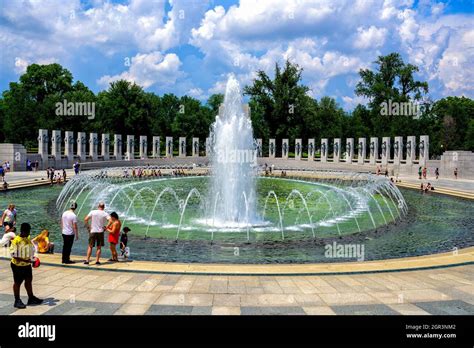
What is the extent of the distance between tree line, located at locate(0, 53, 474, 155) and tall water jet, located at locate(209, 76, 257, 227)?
59694 millimetres

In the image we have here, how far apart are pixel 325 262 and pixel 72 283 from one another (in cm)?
767

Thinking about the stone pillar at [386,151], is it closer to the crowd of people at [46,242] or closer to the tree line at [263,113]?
the tree line at [263,113]

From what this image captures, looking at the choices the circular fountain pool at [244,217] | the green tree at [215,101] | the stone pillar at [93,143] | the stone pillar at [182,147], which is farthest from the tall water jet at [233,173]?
the green tree at [215,101]

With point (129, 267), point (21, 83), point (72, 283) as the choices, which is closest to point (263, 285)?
point (129, 267)

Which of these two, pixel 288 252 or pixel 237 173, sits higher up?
pixel 237 173

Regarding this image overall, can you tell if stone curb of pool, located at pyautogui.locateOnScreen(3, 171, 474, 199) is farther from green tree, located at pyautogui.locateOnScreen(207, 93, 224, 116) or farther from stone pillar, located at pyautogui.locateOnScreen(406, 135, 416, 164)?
green tree, located at pyautogui.locateOnScreen(207, 93, 224, 116)

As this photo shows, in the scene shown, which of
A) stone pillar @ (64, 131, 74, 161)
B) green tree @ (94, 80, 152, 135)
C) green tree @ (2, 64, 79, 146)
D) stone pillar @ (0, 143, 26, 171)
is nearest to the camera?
stone pillar @ (0, 143, 26, 171)

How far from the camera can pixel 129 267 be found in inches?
448

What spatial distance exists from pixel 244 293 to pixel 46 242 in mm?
7491

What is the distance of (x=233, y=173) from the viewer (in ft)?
72.4

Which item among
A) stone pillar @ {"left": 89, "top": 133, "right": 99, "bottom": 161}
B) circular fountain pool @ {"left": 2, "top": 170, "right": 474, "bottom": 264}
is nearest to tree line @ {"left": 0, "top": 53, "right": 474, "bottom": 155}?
stone pillar @ {"left": 89, "top": 133, "right": 99, "bottom": 161}

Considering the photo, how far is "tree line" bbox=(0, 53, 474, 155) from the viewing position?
79375mm
